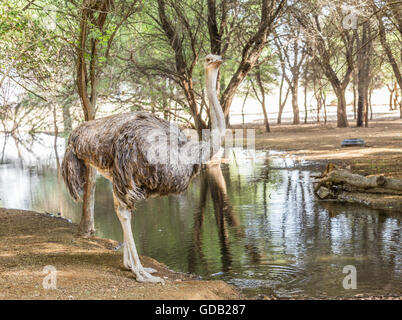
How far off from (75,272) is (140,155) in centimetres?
149

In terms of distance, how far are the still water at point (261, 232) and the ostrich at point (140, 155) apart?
143 centimetres

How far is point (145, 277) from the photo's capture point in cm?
571

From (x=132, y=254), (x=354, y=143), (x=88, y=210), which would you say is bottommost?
(x=132, y=254)

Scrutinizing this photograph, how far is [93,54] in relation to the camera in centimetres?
789

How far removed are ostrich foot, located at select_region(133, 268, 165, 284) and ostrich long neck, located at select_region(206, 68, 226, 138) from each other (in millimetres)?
1869

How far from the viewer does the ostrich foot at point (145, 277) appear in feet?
18.5

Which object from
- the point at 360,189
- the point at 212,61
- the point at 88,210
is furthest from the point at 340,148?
the point at 212,61

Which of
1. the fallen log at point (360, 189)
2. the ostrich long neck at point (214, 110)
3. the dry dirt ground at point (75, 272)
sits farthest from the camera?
the fallen log at point (360, 189)

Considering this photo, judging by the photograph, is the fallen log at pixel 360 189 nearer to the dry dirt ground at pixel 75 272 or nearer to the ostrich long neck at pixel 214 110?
the ostrich long neck at pixel 214 110

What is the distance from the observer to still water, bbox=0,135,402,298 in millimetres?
6320

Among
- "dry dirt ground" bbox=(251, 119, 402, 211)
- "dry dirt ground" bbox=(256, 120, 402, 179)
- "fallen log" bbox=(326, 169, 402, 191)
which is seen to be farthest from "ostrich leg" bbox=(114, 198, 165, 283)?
"dry dirt ground" bbox=(256, 120, 402, 179)

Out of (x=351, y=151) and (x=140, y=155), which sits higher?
(x=140, y=155)

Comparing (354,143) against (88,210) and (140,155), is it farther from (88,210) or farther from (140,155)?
(140,155)

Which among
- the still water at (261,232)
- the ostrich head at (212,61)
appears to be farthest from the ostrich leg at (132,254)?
the ostrich head at (212,61)
